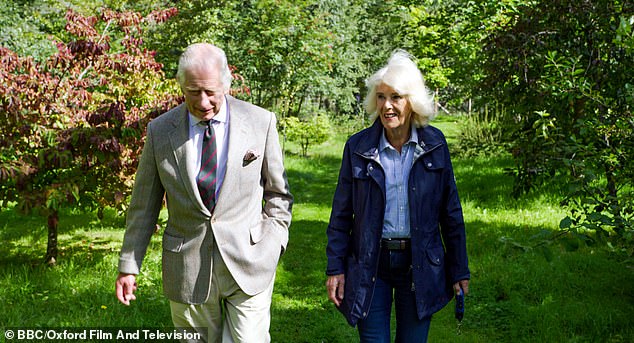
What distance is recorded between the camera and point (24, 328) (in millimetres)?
4344

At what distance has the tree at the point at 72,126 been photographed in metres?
5.29

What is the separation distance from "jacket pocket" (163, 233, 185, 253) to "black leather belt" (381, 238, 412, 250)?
37.7 inches

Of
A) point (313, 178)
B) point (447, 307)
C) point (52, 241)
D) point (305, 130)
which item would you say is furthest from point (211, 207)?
point (305, 130)

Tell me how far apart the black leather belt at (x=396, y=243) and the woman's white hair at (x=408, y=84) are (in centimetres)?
58

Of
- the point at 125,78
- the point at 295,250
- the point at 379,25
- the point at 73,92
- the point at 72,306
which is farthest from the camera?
the point at 379,25

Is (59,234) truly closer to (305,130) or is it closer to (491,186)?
(491,186)

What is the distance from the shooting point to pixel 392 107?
2.89 metres

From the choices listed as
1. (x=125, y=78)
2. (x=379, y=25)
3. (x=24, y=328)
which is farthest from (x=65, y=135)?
(x=379, y=25)

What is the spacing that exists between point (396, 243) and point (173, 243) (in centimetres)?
105

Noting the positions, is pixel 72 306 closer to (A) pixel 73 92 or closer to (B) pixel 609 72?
(A) pixel 73 92

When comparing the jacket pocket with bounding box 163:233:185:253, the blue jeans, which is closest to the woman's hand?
the blue jeans

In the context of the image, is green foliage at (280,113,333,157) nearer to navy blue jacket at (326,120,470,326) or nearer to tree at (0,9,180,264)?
tree at (0,9,180,264)

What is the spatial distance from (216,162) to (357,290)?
2.95 ft

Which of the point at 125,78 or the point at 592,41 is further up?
the point at 592,41
